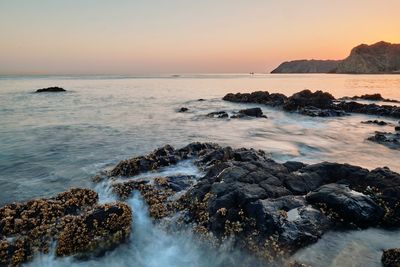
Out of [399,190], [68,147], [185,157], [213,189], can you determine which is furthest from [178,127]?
[399,190]

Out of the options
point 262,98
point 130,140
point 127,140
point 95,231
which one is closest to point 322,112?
point 262,98

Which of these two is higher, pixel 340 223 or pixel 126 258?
pixel 340 223

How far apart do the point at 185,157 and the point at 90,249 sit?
780 centimetres

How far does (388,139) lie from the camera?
2073 centimetres

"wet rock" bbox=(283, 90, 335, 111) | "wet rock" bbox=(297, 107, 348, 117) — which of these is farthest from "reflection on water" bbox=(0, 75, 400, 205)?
"wet rock" bbox=(283, 90, 335, 111)

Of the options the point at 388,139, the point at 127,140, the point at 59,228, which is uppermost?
the point at 59,228

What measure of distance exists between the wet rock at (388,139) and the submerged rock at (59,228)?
670 inches

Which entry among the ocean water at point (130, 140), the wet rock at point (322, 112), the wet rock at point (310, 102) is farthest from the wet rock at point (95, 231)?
the wet rock at point (310, 102)

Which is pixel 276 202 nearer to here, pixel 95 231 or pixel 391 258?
pixel 391 258

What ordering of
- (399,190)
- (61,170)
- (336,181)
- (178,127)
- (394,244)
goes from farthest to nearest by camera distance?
(178,127) < (61,170) < (336,181) < (399,190) < (394,244)

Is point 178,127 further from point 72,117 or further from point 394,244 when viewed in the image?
point 394,244

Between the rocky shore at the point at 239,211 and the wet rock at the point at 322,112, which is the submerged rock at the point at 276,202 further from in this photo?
the wet rock at the point at 322,112

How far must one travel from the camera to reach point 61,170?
15.1 meters

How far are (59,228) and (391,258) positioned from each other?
8220mm
